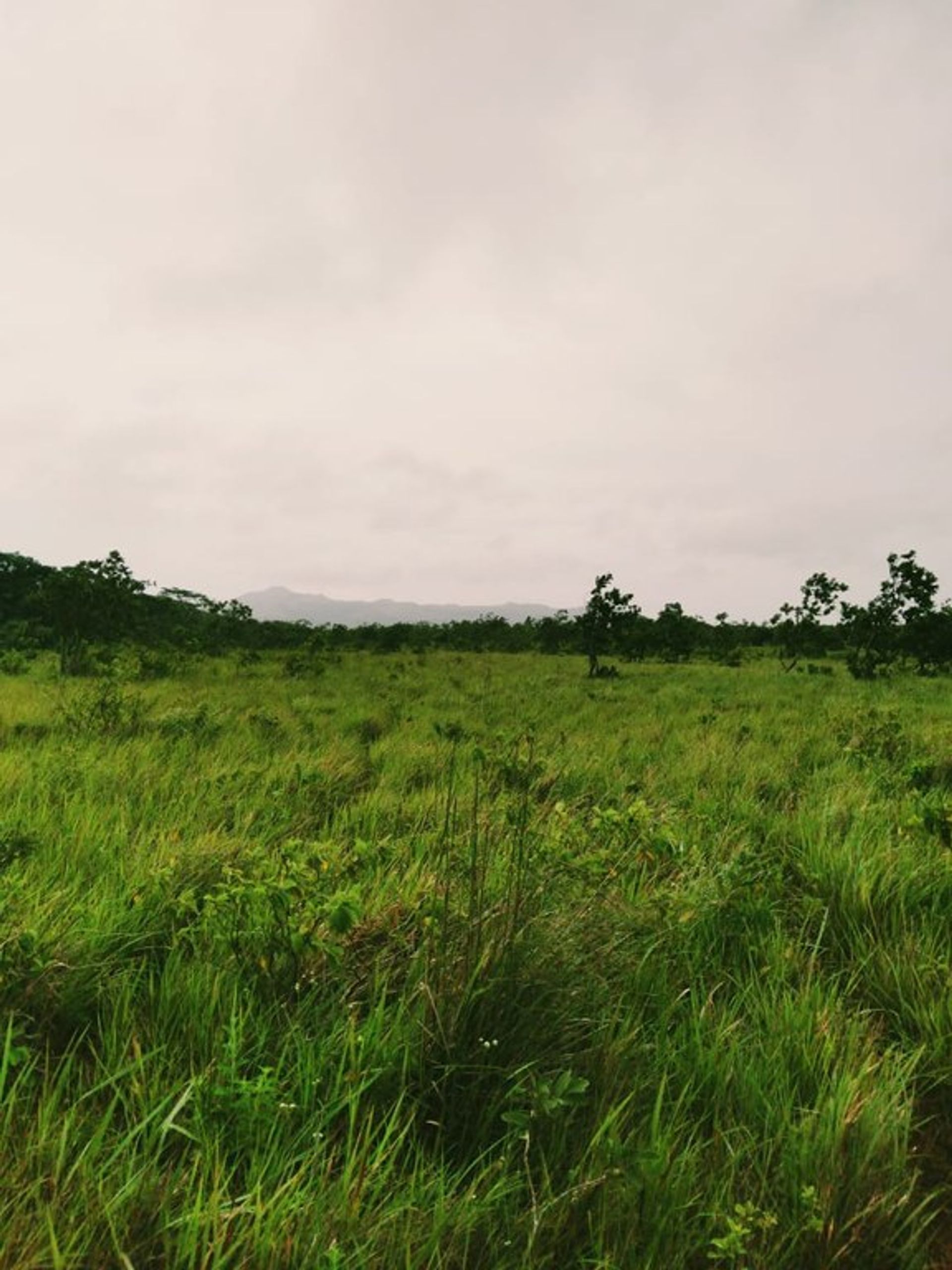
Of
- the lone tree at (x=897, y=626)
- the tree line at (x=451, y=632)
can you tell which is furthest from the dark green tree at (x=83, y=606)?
the lone tree at (x=897, y=626)

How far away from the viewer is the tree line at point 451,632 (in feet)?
67.8

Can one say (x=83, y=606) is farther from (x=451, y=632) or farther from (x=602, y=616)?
(x=451, y=632)

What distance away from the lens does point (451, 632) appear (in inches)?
2108

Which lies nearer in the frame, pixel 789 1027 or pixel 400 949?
pixel 789 1027

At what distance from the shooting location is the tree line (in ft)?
67.8

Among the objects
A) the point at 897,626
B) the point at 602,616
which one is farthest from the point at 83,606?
the point at 897,626

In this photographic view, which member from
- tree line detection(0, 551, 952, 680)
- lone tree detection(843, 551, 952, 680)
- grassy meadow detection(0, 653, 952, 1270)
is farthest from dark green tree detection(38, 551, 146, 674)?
lone tree detection(843, 551, 952, 680)

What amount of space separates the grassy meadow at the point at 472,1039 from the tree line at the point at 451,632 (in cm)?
1790

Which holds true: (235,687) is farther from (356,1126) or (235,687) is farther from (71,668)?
(356,1126)

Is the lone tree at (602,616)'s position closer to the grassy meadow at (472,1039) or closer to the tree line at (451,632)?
the tree line at (451,632)

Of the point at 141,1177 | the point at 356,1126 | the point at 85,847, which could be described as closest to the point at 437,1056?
the point at 356,1126

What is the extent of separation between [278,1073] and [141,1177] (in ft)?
1.46

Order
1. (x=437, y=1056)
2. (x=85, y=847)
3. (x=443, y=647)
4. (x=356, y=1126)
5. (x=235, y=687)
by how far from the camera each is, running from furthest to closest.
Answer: (x=443, y=647)
(x=235, y=687)
(x=85, y=847)
(x=437, y=1056)
(x=356, y=1126)

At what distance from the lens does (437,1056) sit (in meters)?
2.07
